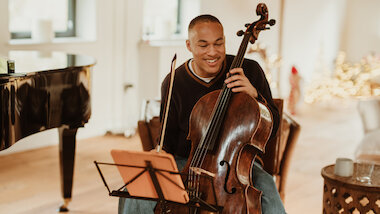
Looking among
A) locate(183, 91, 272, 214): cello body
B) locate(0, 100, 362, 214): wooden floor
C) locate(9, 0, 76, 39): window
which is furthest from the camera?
locate(9, 0, 76, 39): window

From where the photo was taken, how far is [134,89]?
5258 millimetres

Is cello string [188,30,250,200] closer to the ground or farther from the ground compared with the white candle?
farther from the ground

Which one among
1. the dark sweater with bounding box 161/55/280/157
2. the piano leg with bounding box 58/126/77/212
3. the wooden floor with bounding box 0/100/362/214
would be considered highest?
the dark sweater with bounding box 161/55/280/157

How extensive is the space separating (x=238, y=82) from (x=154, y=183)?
20.6 inches

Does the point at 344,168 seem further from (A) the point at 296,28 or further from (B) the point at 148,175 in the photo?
(A) the point at 296,28

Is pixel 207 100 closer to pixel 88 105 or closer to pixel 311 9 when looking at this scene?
pixel 88 105

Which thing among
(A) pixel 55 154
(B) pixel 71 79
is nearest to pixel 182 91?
(B) pixel 71 79

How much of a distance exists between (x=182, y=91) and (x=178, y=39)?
3402 millimetres

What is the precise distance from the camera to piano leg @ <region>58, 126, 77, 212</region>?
3.01 metres

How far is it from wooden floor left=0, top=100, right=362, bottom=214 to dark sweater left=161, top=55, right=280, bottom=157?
1.00m

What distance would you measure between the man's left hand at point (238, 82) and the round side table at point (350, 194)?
76 centimetres

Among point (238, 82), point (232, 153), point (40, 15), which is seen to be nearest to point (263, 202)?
point (232, 153)

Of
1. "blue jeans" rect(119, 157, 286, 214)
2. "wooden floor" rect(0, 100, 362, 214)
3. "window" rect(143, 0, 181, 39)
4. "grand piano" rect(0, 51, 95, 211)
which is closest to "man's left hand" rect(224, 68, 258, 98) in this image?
"blue jeans" rect(119, 157, 286, 214)

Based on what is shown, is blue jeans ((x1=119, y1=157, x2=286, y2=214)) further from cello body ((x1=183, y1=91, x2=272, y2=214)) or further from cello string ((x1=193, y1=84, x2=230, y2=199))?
cello string ((x1=193, y1=84, x2=230, y2=199))
